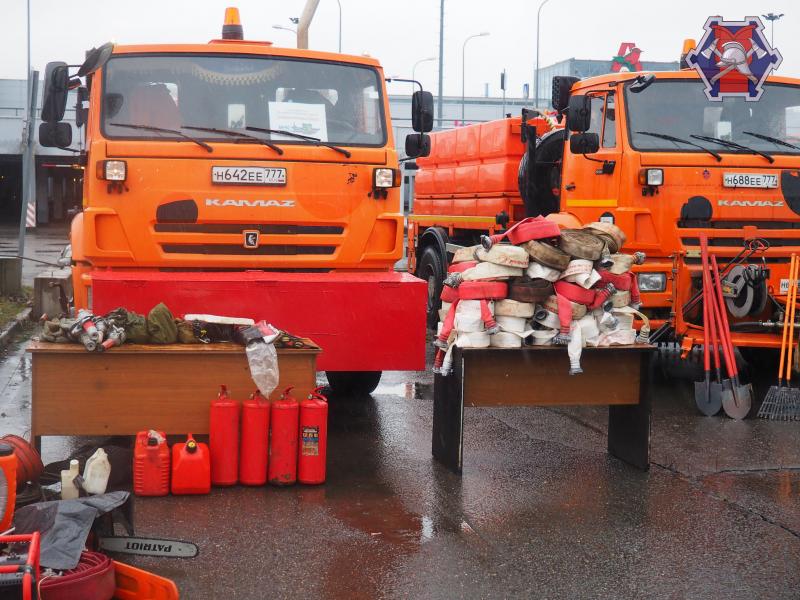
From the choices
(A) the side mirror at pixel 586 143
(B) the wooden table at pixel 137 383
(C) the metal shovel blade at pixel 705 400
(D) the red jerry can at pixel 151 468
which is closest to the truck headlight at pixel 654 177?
(A) the side mirror at pixel 586 143

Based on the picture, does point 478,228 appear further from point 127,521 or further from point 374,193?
point 127,521

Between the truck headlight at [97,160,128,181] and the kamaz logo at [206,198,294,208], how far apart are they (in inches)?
24.2

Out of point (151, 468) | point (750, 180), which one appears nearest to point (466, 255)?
point (151, 468)

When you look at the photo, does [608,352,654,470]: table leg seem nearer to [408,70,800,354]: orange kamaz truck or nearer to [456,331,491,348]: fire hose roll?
[456,331,491,348]: fire hose roll

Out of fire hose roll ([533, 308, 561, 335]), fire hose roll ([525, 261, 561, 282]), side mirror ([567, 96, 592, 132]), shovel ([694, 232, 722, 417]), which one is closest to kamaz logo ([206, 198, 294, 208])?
fire hose roll ([525, 261, 561, 282])

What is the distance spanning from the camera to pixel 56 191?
56.5 m

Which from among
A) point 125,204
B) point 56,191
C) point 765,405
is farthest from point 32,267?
point 56,191

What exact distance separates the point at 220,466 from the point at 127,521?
4.76ft

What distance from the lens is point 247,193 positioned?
7586 millimetres

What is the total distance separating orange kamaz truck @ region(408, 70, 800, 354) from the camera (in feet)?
→ 30.5

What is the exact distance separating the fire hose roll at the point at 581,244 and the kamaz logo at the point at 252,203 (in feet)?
7.04

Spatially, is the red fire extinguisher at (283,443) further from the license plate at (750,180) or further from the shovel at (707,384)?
the license plate at (750,180)

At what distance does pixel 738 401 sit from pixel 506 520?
3449 mm

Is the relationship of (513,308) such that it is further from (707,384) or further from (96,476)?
(707,384)
